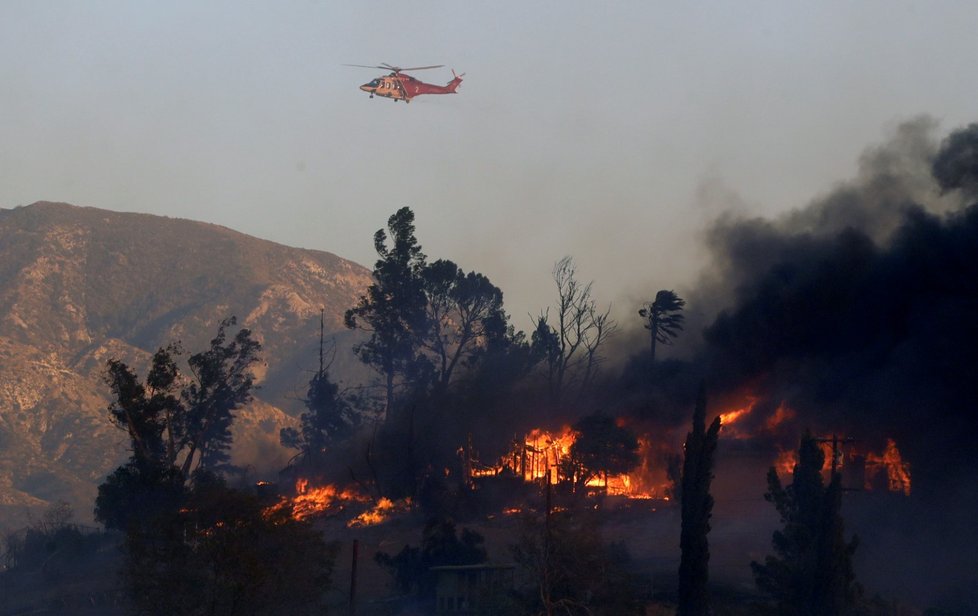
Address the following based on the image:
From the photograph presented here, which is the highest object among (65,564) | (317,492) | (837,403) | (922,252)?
(922,252)

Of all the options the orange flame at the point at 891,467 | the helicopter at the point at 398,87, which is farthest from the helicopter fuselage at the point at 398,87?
the orange flame at the point at 891,467

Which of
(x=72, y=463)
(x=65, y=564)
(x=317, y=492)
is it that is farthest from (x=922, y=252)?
(x=72, y=463)

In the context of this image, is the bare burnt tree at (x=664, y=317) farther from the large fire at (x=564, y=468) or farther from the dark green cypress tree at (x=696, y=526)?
the dark green cypress tree at (x=696, y=526)

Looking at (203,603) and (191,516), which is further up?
(191,516)

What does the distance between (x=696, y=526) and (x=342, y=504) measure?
48.0 metres

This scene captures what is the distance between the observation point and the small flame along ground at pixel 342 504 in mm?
90125

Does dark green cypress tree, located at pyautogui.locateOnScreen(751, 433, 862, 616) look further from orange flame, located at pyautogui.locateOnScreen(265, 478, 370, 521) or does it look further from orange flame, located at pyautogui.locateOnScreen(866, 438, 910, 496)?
orange flame, located at pyautogui.locateOnScreen(265, 478, 370, 521)

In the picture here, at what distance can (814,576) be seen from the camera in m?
55.3

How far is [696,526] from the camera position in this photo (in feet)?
170

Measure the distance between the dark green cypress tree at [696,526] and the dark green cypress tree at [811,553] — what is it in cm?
554

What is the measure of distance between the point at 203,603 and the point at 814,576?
27.2 metres

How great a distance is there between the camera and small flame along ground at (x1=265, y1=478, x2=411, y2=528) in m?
90.1

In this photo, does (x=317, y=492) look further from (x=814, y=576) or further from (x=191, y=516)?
(x=814, y=576)

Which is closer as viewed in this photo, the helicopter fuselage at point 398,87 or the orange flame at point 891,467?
the orange flame at point 891,467
